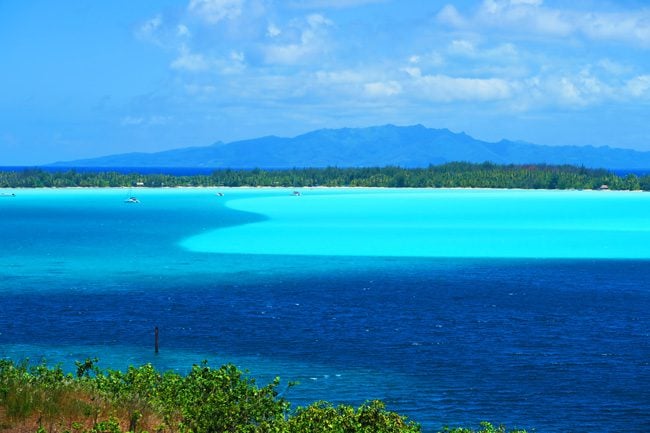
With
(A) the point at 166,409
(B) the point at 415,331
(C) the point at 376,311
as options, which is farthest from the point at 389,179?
(A) the point at 166,409

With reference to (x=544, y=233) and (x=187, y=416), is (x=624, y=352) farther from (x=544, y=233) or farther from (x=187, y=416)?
(x=544, y=233)

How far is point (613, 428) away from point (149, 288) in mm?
20855

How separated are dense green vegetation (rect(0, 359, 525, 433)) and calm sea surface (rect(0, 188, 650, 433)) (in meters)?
4.77

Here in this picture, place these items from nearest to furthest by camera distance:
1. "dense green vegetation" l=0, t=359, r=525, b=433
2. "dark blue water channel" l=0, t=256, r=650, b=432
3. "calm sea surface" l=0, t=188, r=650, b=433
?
"dense green vegetation" l=0, t=359, r=525, b=433 → "dark blue water channel" l=0, t=256, r=650, b=432 → "calm sea surface" l=0, t=188, r=650, b=433

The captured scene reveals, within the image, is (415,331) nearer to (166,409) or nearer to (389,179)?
(166,409)

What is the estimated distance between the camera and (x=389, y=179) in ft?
484

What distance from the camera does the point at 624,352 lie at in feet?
78.3

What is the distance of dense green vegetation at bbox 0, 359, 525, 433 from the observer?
13117 mm

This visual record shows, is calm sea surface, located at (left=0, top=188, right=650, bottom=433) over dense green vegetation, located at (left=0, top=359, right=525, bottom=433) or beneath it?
beneath

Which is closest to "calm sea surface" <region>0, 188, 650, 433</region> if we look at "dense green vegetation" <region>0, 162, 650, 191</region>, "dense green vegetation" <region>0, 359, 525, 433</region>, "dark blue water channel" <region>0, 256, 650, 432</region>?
"dark blue water channel" <region>0, 256, 650, 432</region>

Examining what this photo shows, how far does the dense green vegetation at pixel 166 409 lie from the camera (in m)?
13.1

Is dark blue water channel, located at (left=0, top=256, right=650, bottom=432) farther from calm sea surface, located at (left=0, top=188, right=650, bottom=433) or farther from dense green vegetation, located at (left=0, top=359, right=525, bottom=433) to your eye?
dense green vegetation, located at (left=0, top=359, right=525, bottom=433)

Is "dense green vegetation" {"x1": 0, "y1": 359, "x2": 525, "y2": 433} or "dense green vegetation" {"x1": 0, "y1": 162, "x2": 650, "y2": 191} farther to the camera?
"dense green vegetation" {"x1": 0, "y1": 162, "x2": 650, "y2": 191}

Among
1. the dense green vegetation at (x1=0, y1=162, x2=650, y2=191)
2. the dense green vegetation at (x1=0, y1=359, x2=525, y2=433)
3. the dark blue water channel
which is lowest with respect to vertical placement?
the dark blue water channel
